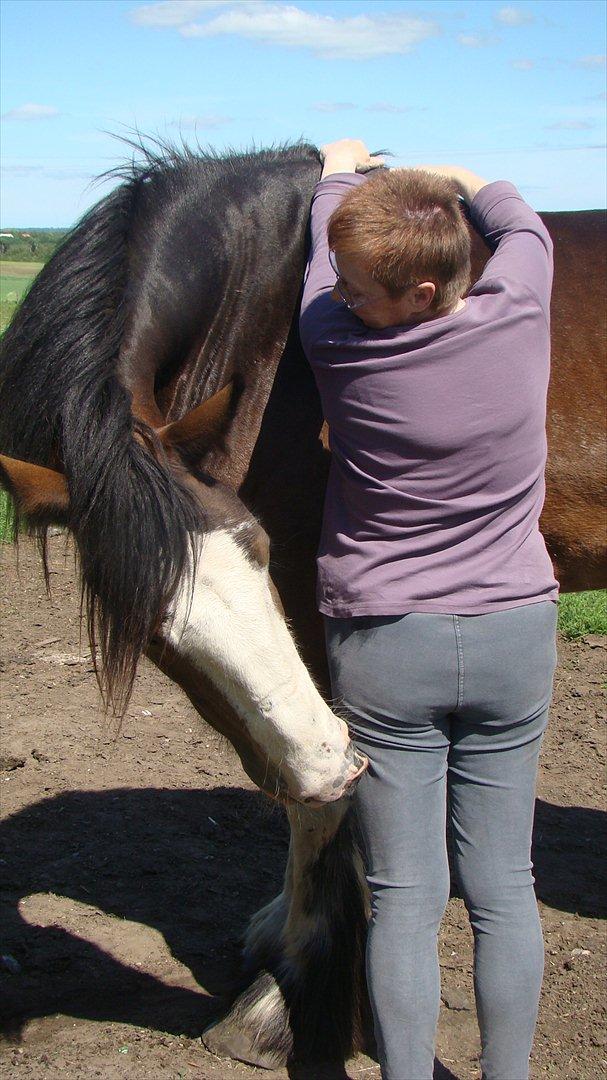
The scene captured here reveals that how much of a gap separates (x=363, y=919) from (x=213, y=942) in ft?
2.11

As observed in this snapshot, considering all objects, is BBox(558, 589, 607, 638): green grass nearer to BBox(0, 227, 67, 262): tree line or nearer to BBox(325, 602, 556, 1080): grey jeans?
BBox(0, 227, 67, 262): tree line

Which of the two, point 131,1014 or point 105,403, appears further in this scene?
point 131,1014

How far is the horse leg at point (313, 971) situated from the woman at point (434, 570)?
0.78m

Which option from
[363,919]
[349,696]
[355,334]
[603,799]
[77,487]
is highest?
[355,334]

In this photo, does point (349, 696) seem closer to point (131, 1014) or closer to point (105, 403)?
point (105, 403)

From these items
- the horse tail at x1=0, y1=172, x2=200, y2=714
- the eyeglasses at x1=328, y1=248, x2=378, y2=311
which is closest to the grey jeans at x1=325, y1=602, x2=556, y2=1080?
the horse tail at x1=0, y1=172, x2=200, y2=714

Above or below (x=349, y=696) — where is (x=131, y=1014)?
below

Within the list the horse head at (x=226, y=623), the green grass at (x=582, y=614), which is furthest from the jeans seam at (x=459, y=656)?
the green grass at (x=582, y=614)

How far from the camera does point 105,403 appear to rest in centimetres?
221

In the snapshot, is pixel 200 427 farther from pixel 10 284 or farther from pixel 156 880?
pixel 10 284

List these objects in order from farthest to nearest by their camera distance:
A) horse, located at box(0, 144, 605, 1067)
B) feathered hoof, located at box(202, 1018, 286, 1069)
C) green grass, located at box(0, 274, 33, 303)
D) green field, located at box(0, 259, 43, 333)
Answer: green grass, located at box(0, 274, 33, 303), green field, located at box(0, 259, 43, 333), feathered hoof, located at box(202, 1018, 286, 1069), horse, located at box(0, 144, 605, 1067)

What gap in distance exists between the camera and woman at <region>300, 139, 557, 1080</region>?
1.90 meters

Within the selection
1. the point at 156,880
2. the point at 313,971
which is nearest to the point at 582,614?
the point at 156,880

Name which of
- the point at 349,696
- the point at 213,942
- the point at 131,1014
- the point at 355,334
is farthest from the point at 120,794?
the point at 355,334
